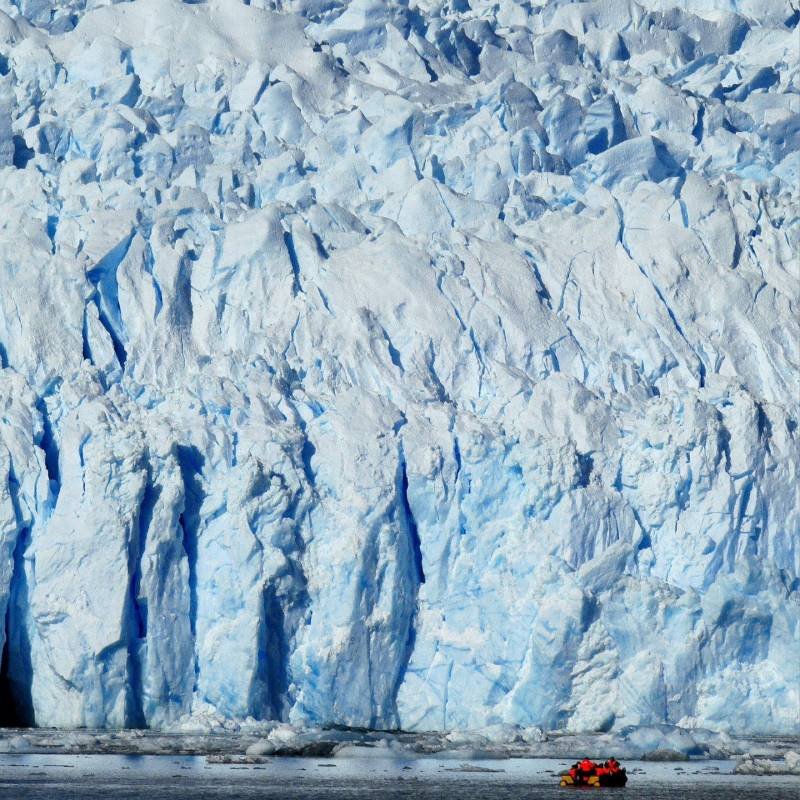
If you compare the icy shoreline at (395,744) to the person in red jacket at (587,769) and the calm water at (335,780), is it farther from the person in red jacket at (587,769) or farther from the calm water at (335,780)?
the person in red jacket at (587,769)

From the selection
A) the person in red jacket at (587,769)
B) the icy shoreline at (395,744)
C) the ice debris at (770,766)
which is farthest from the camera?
the icy shoreline at (395,744)

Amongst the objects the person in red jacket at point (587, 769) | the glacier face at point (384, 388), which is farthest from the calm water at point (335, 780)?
the glacier face at point (384, 388)

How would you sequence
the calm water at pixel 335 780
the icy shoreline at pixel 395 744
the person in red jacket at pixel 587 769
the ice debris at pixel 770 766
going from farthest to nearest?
the icy shoreline at pixel 395 744 < the ice debris at pixel 770 766 < the person in red jacket at pixel 587 769 < the calm water at pixel 335 780

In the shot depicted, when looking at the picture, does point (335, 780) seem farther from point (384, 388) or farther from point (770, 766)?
point (384, 388)

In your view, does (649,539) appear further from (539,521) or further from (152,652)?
(152,652)

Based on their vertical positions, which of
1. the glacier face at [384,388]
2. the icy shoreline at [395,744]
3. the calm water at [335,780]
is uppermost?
the glacier face at [384,388]

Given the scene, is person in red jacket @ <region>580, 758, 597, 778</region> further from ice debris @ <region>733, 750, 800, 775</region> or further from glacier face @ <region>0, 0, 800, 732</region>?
glacier face @ <region>0, 0, 800, 732</region>

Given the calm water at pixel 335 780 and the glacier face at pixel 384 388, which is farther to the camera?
the glacier face at pixel 384 388

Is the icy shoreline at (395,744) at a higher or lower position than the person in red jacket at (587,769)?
higher

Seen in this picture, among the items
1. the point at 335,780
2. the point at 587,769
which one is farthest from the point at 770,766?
the point at 335,780
